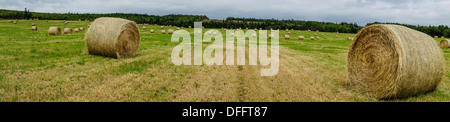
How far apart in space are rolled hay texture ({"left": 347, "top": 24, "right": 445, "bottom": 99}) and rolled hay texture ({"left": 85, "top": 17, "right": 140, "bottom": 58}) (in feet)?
37.3

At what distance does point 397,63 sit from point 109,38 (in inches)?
498

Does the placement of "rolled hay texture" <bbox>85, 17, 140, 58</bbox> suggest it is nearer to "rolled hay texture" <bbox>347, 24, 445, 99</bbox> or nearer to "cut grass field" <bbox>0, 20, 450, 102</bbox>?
"cut grass field" <bbox>0, 20, 450, 102</bbox>

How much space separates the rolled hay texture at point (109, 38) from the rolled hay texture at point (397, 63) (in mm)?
11375

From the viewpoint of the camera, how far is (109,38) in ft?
43.6

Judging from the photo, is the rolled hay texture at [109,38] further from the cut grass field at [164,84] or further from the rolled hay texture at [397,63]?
the rolled hay texture at [397,63]

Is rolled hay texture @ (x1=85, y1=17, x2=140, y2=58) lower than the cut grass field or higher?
higher

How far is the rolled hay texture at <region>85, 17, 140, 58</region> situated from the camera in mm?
13250

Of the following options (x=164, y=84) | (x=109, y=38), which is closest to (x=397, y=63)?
(x=164, y=84)

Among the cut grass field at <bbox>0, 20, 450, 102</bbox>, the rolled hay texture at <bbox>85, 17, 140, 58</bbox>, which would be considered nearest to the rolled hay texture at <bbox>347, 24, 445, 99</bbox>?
the cut grass field at <bbox>0, 20, 450, 102</bbox>

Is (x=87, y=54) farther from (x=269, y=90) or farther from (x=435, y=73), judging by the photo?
(x=435, y=73)

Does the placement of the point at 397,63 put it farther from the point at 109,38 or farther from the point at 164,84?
the point at 109,38

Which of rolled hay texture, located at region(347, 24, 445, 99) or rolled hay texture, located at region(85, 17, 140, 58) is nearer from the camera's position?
rolled hay texture, located at region(347, 24, 445, 99)

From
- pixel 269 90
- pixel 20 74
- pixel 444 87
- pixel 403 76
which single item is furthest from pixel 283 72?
pixel 20 74
